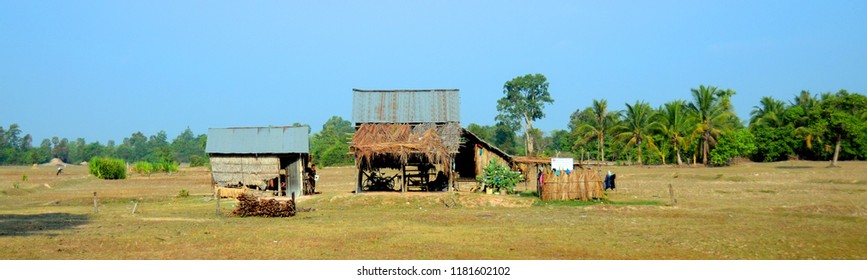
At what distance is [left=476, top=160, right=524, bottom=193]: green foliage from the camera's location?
3112 centimetres

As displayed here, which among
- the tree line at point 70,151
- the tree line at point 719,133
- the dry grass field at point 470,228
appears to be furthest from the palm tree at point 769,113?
the tree line at point 70,151

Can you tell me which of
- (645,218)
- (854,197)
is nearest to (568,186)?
(645,218)

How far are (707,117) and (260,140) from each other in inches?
1558

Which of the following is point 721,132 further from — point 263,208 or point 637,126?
point 263,208

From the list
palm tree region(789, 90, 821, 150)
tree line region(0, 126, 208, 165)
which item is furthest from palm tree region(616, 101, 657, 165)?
tree line region(0, 126, 208, 165)

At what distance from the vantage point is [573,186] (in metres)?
27.9

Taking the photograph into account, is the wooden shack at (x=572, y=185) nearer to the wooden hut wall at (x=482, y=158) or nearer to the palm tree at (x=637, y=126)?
the wooden hut wall at (x=482, y=158)

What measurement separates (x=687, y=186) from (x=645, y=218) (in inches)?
633

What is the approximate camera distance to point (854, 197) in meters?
27.3

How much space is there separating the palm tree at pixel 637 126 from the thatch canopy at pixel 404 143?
3450 centimetres

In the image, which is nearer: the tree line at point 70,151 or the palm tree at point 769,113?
the palm tree at point 769,113


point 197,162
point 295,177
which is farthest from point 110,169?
point 197,162

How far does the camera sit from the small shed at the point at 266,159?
34.0m
